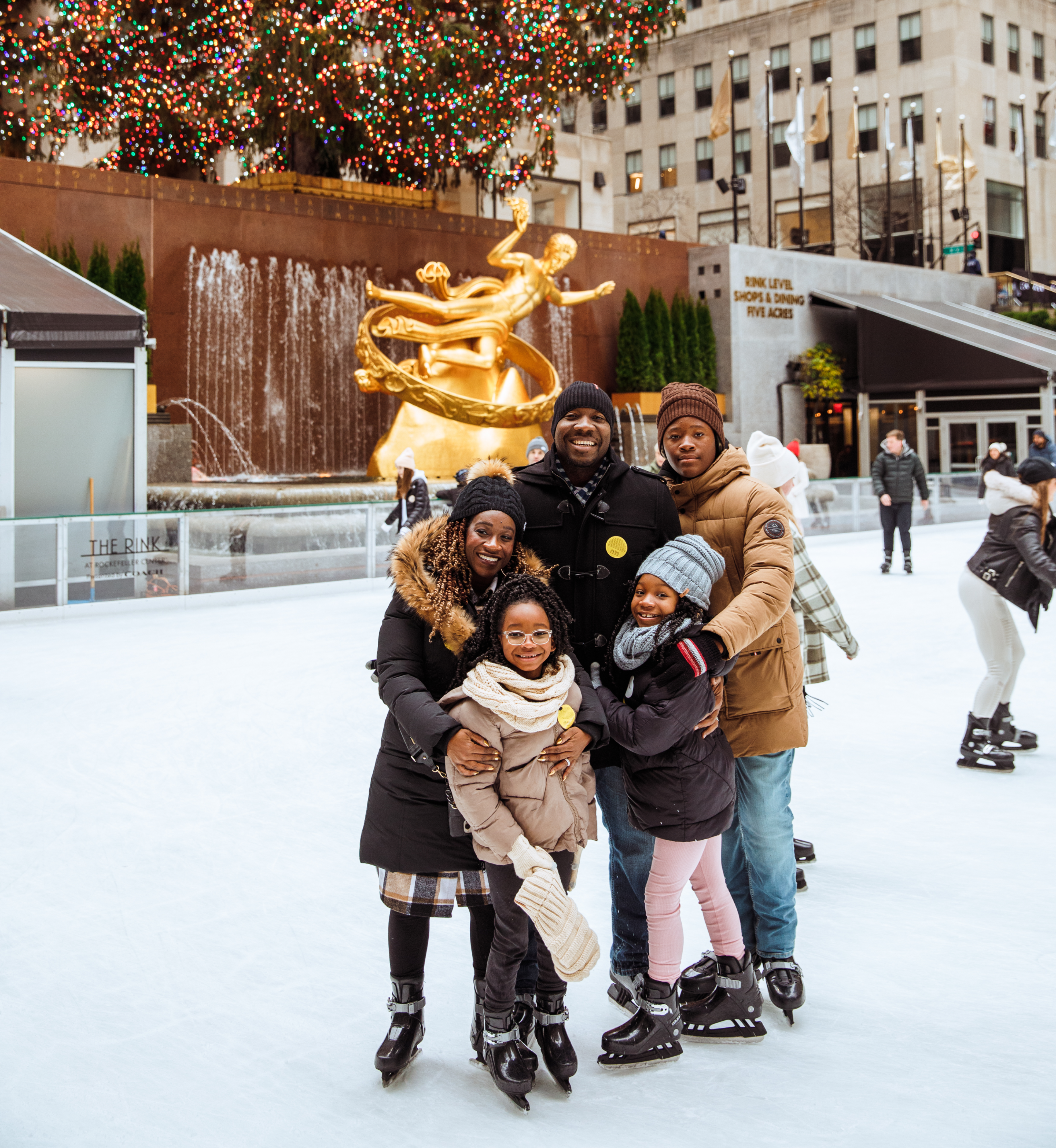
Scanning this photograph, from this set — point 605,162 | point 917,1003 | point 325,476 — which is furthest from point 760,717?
point 605,162

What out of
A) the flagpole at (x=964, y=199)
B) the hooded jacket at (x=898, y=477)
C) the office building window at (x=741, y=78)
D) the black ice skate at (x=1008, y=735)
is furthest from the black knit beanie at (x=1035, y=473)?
the office building window at (x=741, y=78)

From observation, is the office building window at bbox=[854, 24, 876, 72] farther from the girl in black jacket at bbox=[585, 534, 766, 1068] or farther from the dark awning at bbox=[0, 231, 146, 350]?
the girl in black jacket at bbox=[585, 534, 766, 1068]

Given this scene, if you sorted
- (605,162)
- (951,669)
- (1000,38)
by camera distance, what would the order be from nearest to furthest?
1. (951,669)
2. (605,162)
3. (1000,38)

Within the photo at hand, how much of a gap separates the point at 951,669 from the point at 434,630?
5161mm

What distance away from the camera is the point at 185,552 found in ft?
32.3

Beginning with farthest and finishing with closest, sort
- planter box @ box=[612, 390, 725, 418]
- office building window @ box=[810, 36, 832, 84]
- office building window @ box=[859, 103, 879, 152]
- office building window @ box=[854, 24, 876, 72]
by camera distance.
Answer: office building window @ box=[810, 36, 832, 84]
office building window @ box=[859, 103, 879, 152]
office building window @ box=[854, 24, 876, 72]
planter box @ box=[612, 390, 725, 418]

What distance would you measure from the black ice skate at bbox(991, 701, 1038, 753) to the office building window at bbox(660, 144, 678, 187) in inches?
1735

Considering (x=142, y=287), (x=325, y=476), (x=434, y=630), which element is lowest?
(x=434, y=630)

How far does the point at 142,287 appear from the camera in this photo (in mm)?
16453

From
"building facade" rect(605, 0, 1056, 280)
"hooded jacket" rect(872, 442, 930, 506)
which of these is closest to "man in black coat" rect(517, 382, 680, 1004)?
"hooded jacket" rect(872, 442, 930, 506)

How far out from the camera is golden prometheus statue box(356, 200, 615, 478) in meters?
16.1

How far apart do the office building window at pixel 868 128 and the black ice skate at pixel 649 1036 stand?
44262 millimetres

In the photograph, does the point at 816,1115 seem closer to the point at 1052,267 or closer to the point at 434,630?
the point at 434,630

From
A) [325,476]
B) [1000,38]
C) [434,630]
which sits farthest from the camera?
[1000,38]
